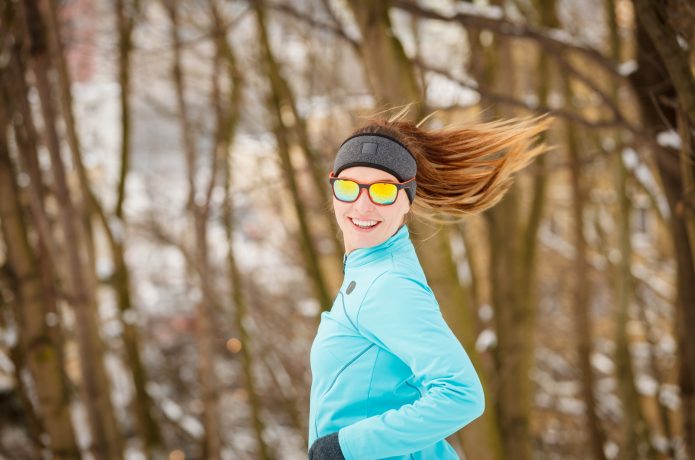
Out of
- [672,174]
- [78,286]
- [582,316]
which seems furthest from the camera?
[582,316]

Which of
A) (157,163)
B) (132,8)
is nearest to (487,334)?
(132,8)

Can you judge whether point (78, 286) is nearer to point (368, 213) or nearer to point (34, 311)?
point (34, 311)

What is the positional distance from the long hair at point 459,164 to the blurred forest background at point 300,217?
0.18 meters

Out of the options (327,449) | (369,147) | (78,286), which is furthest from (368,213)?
(78,286)

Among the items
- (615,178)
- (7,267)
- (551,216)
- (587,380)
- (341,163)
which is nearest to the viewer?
(341,163)

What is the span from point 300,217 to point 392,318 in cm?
396

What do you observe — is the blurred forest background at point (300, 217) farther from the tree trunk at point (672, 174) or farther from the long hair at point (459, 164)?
the long hair at point (459, 164)

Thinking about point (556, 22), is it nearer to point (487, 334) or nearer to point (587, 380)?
point (487, 334)

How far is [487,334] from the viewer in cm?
521

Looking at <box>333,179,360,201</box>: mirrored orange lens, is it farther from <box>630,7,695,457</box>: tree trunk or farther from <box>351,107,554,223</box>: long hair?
<box>630,7,695,457</box>: tree trunk

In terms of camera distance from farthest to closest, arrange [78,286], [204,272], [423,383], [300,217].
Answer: [300,217] → [204,272] → [78,286] → [423,383]

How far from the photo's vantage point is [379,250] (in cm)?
163

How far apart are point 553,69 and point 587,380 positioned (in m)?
2.99

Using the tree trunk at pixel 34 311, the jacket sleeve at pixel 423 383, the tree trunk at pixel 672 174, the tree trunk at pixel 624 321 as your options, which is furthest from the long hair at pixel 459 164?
the tree trunk at pixel 624 321
